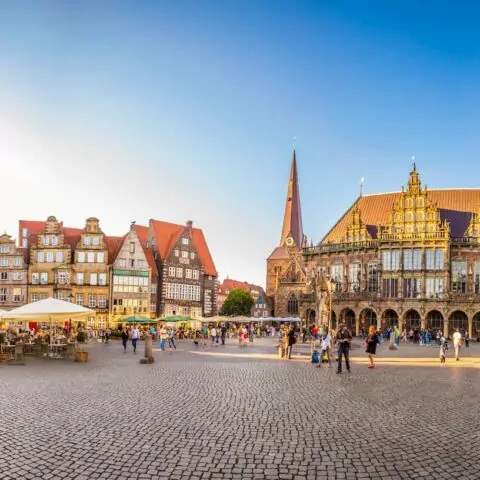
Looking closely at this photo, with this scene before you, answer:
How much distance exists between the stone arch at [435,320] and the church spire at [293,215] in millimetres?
50612

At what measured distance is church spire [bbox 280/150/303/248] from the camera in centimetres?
10950

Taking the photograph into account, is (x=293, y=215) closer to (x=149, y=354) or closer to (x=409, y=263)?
(x=409, y=263)

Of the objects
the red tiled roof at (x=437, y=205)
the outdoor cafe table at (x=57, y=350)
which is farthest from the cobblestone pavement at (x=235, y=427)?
the red tiled roof at (x=437, y=205)

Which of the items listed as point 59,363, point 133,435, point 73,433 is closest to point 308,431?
point 133,435

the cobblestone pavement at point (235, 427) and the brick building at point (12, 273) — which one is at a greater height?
the brick building at point (12, 273)

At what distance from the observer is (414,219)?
59.6 meters

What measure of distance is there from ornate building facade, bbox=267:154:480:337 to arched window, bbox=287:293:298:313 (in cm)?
1958

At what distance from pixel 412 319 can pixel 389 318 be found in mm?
2410

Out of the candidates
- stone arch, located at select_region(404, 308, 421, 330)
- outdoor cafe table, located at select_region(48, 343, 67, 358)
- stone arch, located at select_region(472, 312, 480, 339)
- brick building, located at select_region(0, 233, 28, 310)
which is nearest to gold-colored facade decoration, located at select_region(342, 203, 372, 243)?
stone arch, located at select_region(404, 308, 421, 330)

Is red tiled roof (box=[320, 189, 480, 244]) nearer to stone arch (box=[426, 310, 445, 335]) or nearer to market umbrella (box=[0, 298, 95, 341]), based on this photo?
stone arch (box=[426, 310, 445, 335])

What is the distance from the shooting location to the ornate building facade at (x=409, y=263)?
188 feet

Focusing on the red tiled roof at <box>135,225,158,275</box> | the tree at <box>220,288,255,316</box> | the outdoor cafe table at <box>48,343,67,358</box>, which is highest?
the red tiled roof at <box>135,225,158,275</box>

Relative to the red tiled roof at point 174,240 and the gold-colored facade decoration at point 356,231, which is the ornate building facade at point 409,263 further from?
the red tiled roof at point 174,240

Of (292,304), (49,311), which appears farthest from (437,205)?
(49,311)
